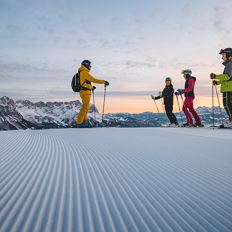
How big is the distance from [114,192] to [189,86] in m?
11.7

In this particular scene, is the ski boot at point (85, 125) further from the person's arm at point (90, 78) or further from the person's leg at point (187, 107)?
the person's leg at point (187, 107)

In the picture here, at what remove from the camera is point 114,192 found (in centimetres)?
312

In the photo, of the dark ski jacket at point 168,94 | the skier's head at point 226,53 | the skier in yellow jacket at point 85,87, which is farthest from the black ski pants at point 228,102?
the skier in yellow jacket at point 85,87

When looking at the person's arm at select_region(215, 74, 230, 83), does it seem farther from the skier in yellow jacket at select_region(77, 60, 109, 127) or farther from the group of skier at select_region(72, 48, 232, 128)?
the skier in yellow jacket at select_region(77, 60, 109, 127)

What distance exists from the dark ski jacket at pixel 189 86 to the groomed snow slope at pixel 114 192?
936cm

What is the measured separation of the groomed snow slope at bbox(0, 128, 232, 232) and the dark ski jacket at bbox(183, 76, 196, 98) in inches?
368

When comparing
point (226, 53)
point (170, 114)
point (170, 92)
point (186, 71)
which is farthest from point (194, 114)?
point (226, 53)

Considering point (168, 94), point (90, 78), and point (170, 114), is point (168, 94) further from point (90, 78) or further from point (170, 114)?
point (90, 78)

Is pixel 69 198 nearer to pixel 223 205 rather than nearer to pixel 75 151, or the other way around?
pixel 223 205

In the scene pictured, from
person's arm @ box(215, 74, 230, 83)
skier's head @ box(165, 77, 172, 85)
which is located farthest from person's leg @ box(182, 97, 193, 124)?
person's arm @ box(215, 74, 230, 83)

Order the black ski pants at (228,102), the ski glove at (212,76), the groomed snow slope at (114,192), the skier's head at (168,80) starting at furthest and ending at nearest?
the skier's head at (168,80), the ski glove at (212,76), the black ski pants at (228,102), the groomed snow slope at (114,192)

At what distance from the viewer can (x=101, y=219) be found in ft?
8.02

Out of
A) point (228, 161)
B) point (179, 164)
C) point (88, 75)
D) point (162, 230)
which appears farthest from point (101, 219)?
point (88, 75)

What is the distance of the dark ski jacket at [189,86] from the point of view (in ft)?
46.8
